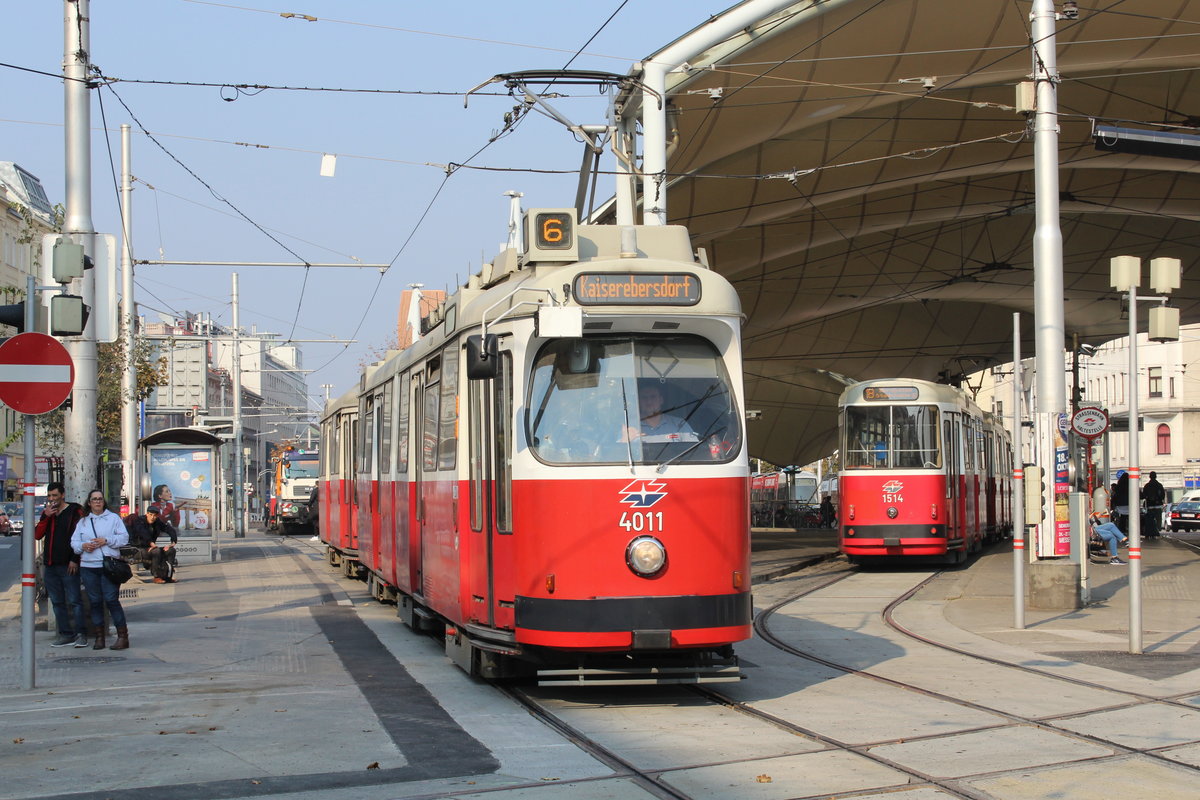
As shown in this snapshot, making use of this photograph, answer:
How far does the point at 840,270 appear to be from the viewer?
4522cm

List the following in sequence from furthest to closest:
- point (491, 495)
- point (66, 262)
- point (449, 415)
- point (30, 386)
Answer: point (66, 262)
point (449, 415)
point (30, 386)
point (491, 495)

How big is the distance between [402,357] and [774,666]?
531 centimetres

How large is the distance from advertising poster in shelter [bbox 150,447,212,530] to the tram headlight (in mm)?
22694

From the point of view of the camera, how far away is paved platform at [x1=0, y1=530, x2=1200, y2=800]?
25.1ft

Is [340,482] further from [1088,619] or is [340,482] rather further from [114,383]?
[114,383]

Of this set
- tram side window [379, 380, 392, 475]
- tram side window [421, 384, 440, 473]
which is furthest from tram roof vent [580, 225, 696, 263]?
tram side window [379, 380, 392, 475]

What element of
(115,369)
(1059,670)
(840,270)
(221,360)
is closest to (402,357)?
(1059,670)

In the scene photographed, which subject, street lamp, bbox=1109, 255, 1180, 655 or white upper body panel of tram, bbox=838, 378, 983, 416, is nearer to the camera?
street lamp, bbox=1109, 255, 1180, 655

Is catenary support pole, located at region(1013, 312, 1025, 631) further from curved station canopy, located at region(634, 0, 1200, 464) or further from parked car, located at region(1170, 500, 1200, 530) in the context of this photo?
parked car, located at region(1170, 500, 1200, 530)

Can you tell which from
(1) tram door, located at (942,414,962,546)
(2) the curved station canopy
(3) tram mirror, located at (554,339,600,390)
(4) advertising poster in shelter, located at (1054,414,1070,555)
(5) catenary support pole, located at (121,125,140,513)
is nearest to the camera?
(3) tram mirror, located at (554,339,600,390)

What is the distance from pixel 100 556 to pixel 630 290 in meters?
6.74

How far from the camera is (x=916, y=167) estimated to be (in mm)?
34156

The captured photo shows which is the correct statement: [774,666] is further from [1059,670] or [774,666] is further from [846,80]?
[846,80]

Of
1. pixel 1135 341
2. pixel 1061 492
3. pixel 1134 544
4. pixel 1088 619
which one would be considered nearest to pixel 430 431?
pixel 1134 544
